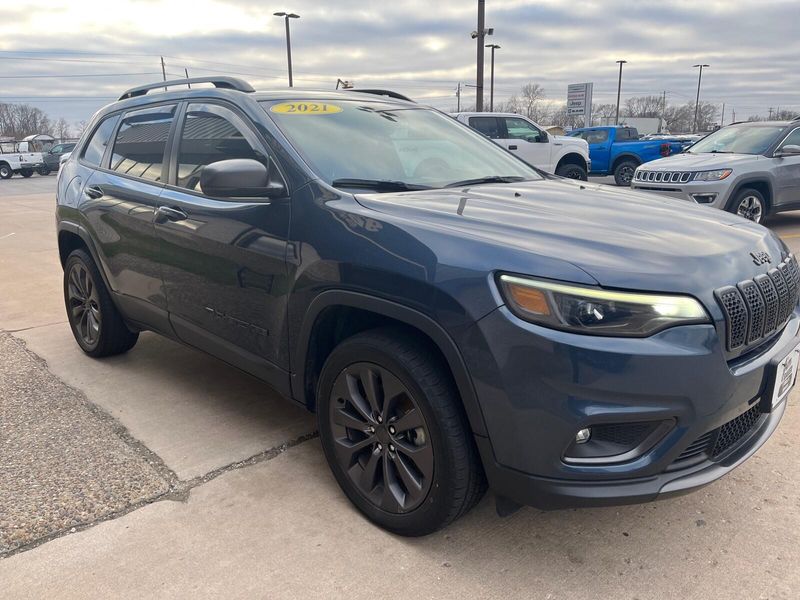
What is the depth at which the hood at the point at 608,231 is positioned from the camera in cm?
207

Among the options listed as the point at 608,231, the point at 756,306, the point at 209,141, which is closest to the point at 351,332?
the point at 608,231

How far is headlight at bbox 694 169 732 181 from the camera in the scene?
8.77 meters

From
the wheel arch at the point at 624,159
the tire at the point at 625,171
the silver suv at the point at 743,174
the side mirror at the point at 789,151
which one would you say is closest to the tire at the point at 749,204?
the silver suv at the point at 743,174

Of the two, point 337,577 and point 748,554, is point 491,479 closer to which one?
point 337,577

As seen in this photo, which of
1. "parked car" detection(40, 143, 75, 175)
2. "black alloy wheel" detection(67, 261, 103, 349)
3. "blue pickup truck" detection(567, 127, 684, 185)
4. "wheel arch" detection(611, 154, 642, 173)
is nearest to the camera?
"black alloy wheel" detection(67, 261, 103, 349)

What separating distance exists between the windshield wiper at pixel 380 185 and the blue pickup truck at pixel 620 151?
16973mm

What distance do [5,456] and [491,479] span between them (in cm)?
246

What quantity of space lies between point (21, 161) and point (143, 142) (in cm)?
3431

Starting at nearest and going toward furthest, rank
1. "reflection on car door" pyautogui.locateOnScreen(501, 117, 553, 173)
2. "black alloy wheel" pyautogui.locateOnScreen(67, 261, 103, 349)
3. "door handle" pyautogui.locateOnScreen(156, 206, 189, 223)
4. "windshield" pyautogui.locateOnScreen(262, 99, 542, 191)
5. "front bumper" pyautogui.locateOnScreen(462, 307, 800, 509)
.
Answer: "front bumper" pyautogui.locateOnScreen(462, 307, 800, 509) < "windshield" pyautogui.locateOnScreen(262, 99, 542, 191) < "door handle" pyautogui.locateOnScreen(156, 206, 189, 223) < "black alloy wheel" pyautogui.locateOnScreen(67, 261, 103, 349) < "reflection on car door" pyautogui.locateOnScreen(501, 117, 553, 173)

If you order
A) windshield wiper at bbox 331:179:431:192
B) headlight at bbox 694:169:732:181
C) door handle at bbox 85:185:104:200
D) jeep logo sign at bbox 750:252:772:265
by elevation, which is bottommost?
headlight at bbox 694:169:732:181

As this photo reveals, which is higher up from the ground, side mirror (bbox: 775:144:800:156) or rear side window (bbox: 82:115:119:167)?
rear side window (bbox: 82:115:119:167)

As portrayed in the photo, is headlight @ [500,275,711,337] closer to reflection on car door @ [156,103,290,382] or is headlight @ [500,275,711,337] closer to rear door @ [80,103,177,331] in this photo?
reflection on car door @ [156,103,290,382]

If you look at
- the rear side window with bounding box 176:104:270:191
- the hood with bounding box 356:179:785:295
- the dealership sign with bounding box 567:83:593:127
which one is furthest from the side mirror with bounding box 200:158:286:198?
the dealership sign with bounding box 567:83:593:127

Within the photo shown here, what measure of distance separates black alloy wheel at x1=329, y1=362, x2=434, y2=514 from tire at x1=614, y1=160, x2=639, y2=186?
1792 cm
